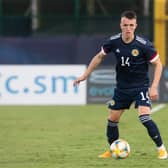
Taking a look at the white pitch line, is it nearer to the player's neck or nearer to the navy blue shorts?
the navy blue shorts

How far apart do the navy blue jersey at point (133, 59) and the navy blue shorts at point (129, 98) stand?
0.07 meters

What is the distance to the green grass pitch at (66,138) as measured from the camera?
29.0 feet

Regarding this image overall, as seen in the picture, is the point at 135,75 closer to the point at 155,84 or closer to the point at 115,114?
the point at 155,84

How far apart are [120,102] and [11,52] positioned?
14.0m

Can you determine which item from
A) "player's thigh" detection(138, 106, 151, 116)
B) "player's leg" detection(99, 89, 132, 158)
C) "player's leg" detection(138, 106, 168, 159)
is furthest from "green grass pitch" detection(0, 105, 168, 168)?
"player's thigh" detection(138, 106, 151, 116)

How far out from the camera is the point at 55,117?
15.5 meters

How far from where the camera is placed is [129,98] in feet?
29.7

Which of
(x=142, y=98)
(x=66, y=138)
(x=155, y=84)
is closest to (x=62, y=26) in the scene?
(x=66, y=138)

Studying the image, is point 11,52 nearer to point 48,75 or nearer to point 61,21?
point 61,21

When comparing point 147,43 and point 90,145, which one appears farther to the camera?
point 90,145

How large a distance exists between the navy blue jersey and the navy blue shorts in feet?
0.22

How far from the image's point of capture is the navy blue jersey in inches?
352

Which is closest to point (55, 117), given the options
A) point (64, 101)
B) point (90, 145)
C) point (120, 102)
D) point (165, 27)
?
point (64, 101)

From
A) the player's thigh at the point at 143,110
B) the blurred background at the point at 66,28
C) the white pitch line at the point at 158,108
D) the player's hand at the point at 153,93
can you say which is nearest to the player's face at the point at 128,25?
the player's hand at the point at 153,93
